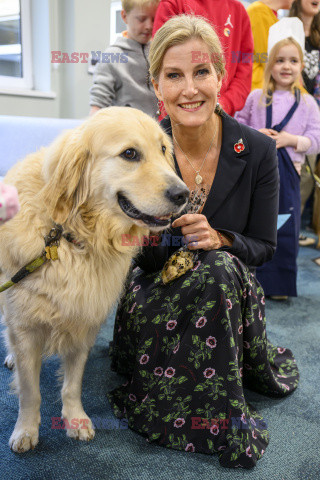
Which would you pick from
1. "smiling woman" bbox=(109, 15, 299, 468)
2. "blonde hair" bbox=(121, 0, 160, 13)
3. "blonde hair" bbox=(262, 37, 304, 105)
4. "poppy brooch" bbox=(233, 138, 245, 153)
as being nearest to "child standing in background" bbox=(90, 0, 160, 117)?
"blonde hair" bbox=(121, 0, 160, 13)

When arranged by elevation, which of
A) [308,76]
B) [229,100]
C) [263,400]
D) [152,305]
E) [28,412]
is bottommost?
[263,400]

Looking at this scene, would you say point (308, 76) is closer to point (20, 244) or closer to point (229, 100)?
point (229, 100)

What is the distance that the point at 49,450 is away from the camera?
3.90ft

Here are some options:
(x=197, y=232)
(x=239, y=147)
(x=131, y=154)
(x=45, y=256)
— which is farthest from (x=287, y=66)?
(x=45, y=256)

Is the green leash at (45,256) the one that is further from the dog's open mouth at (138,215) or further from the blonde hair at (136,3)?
the blonde hair at (136,3)

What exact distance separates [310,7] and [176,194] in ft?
8.11

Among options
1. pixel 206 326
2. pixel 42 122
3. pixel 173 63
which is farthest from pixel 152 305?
pixel 42 122

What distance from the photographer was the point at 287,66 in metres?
2.33

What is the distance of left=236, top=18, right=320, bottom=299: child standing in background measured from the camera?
235 centimetres

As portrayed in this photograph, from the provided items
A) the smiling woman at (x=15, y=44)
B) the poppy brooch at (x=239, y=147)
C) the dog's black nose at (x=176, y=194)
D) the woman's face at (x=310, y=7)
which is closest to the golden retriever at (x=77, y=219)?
the dog's black nose at (x=176, y=194)

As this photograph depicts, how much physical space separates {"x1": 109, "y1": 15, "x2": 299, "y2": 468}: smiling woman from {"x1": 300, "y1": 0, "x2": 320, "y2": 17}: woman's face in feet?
6.03

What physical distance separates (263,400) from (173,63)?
48.9 inches

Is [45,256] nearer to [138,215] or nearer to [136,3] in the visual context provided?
[138,215]

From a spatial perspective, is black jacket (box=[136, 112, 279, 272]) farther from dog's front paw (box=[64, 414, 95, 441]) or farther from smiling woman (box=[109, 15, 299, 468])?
dog's front paw (box=[64, 414, 95, 441])
